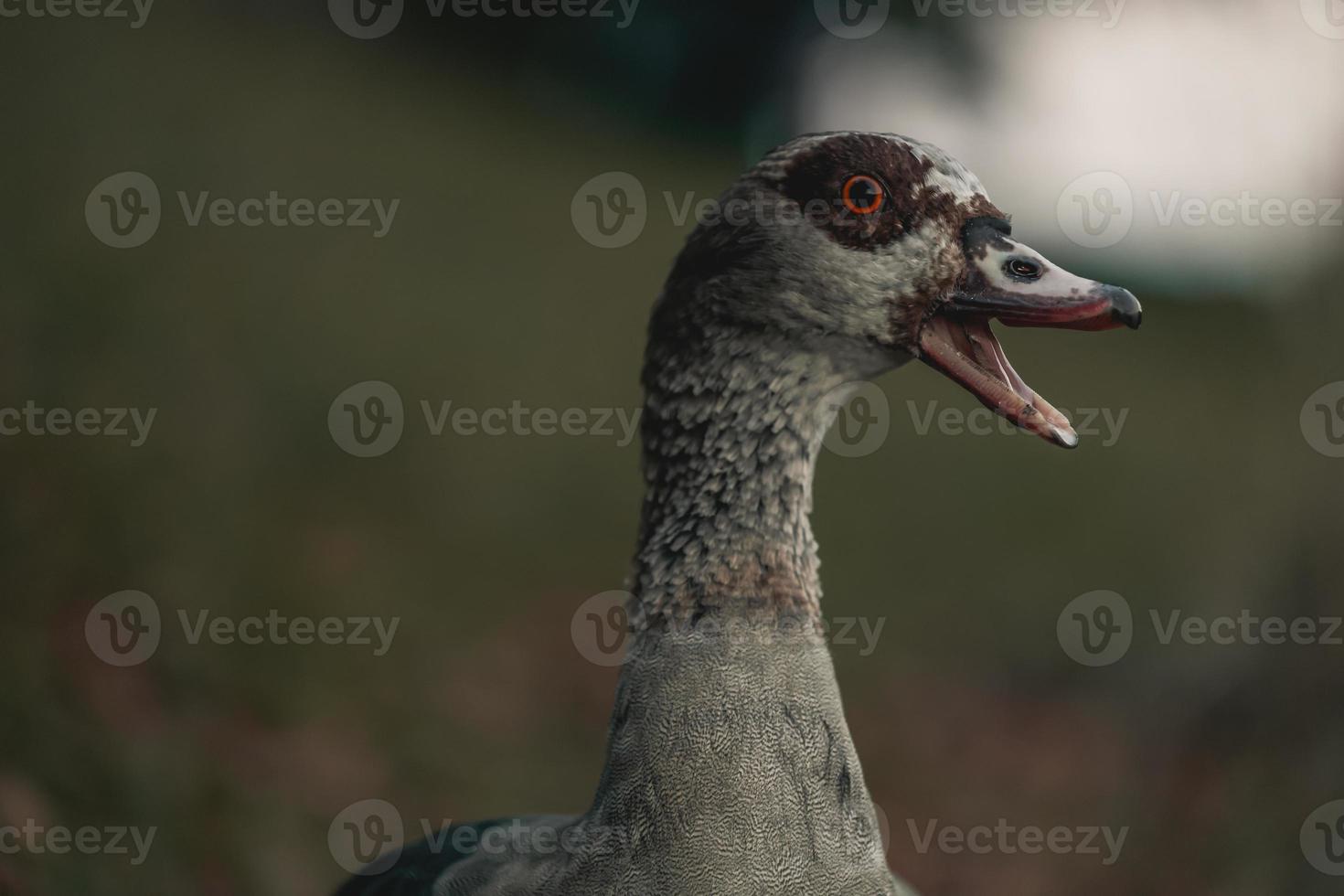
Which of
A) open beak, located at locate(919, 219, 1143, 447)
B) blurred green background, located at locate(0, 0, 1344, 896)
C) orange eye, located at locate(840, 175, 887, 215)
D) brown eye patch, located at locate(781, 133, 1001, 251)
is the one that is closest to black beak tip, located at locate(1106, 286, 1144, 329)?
open beak, located at locate(919, 219, 1143, 447)

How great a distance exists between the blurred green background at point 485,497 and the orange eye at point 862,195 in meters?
2.65

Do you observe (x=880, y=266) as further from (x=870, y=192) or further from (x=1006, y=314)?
(x=1006, y=314)

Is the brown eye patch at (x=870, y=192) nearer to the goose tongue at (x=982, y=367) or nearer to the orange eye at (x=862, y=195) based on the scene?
the orange eye at (x=862, y=195)

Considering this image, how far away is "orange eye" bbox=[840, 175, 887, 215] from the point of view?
2305mm

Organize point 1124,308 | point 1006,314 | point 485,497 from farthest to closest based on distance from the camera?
point 485,497
point 1006,314
point 1124,308

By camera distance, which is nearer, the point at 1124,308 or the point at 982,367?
the point at 1124,308

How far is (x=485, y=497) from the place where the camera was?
7.05 metres

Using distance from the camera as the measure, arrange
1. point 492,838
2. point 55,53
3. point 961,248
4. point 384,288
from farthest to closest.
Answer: point 384,288 → point 55,53 → point 492,838 → point 961,248

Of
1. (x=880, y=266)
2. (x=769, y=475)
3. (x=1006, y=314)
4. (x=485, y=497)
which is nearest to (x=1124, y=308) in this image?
(x=1006, y=314)

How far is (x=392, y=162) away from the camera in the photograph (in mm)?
7805

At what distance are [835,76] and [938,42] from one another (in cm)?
68

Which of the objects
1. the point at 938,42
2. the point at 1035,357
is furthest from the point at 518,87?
A: the point at 1035,357

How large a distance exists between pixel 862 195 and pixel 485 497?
5004 millimetres

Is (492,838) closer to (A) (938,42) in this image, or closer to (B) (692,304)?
(B) (692,304)
